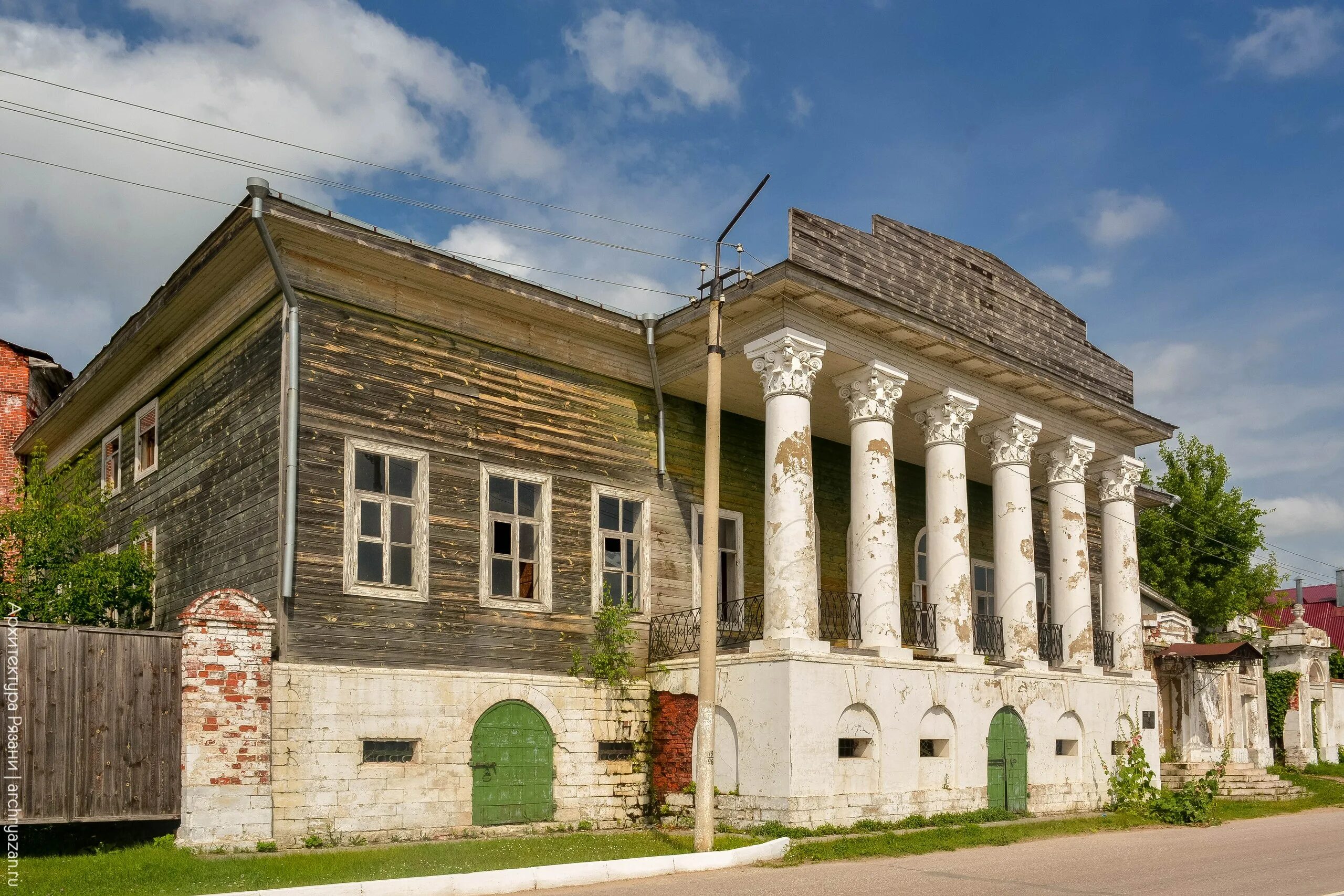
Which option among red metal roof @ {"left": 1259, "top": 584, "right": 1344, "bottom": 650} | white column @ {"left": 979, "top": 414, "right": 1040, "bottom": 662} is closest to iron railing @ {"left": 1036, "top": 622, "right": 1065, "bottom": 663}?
white column @ {"left": 979, "top": 414, "right": 1040, "bottom": 662}

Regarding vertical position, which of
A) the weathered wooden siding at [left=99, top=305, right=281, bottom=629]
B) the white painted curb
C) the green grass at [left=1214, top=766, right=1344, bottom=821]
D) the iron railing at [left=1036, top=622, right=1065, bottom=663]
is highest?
the weathered wooden siding at [left=99, top=305, right=281, bottom=629]

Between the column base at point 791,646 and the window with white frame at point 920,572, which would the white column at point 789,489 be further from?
the window with white frame at point 920,572

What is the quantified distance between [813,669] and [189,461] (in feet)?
35.6

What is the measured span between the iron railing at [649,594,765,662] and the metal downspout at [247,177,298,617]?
21.6 ft

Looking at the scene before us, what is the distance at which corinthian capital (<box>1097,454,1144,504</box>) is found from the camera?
26.5 meters

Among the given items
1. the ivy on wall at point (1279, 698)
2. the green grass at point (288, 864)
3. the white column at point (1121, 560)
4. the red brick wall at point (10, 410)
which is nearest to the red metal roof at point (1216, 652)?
the white column at point (1121, 560)

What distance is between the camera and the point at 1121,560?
25938 mm

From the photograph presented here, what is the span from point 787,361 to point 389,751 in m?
8.64

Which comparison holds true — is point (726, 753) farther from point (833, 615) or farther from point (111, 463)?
point (111, 463)

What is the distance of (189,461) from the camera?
1928cm

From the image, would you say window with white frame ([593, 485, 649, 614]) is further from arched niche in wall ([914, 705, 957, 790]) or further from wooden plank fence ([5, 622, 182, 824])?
wooden plank fence ([5, 622, 182, 824])

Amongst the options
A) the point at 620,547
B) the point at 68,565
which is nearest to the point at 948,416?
the point at 620,547

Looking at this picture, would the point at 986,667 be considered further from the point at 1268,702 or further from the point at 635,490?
the point at 1268,702

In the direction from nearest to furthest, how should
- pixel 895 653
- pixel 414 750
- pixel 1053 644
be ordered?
pixel 414 750 < pixel 895 653 < pixel 1053 644
